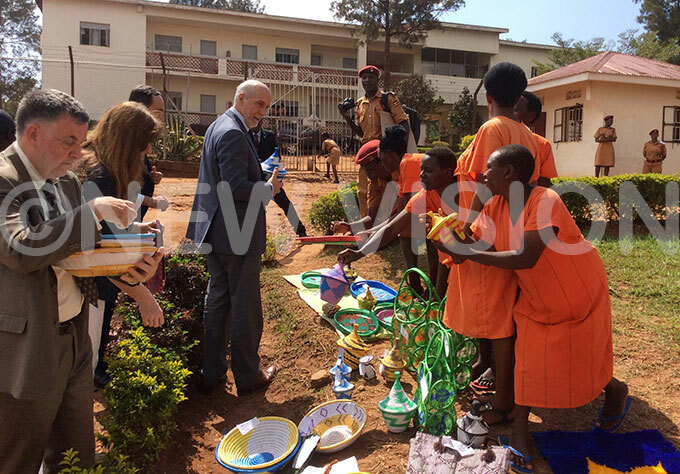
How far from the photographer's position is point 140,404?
2738 mm

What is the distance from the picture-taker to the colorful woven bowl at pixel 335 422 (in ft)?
9.84

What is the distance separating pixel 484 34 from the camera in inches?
1133

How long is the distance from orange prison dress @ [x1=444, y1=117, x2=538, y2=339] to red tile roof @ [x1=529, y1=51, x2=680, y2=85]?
539 inches

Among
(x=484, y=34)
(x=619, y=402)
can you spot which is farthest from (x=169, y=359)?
(x=484, y=34)

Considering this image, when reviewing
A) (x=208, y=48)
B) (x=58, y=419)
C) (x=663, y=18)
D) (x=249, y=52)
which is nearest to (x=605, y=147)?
(x=58, y=419)

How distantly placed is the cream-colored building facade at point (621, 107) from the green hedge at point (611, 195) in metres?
7.23

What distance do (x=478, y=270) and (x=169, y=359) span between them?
80.1 inches

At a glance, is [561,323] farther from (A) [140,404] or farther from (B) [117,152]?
(B) [117,152]

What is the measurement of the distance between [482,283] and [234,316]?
173 centimetres

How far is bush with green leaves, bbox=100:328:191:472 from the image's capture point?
2.71m

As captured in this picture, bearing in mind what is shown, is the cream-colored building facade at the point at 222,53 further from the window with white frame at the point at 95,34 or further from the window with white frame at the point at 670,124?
the window with white frame at the point at 670,124

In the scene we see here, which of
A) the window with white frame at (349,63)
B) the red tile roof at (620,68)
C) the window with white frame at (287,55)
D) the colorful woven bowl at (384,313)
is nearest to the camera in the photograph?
the colorful woven bowl at (384,313)

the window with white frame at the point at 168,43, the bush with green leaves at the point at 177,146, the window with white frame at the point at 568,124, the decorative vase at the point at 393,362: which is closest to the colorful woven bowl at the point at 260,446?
the decorative vase at the point at 393,362

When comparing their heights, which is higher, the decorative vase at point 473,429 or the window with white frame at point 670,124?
the window with white frame at point 670,124
